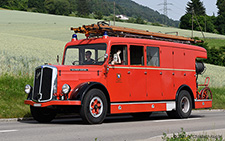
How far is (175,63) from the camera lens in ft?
52.0

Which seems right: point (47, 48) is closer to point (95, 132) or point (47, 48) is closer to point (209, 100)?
point (209, 100)

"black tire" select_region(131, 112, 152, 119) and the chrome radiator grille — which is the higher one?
the chrome radiator grille

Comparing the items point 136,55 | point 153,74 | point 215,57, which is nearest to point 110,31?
point 136,55

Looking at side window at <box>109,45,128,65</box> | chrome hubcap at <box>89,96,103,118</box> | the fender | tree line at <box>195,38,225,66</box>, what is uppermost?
tree line at <box>195,38,225,66</box>

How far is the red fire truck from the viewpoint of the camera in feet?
38.9

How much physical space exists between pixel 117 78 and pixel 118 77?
0.06m

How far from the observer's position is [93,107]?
39.0ft

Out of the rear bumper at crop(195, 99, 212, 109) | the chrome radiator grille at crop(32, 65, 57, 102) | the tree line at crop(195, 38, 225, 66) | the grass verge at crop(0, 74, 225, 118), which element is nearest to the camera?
the chrome radiator grille at crop(32, 65, 57, 102)

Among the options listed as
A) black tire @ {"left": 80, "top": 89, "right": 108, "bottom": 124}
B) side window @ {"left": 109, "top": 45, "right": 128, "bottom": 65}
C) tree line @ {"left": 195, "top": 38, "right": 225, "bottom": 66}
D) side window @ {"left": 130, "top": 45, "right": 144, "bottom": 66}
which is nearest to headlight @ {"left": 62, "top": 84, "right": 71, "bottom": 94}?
black tire @ {"left": 80, "top": 89, "right": 108, "bottom": 124}

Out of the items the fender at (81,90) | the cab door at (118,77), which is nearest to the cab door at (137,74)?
the cab door at (118,77)

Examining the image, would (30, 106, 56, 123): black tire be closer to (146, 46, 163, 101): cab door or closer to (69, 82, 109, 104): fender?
(69, 82, 109, 104): fender

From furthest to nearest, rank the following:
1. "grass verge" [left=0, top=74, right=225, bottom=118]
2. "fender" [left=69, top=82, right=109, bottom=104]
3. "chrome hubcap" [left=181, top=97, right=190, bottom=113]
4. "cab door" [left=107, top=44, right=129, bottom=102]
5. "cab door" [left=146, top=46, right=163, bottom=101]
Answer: "chrome hubcap" [left=181, top=97, right=190, bottom=113]
"grass verge" [left=0, top=74, right=225, bottom=118]
"cab door" [left=146, top=46, right=163, bottom=101]
"cab door" [left=107, top=44, right=129, bottom=102]
"fender" [left=69, top=82, right=109, bottom=104]

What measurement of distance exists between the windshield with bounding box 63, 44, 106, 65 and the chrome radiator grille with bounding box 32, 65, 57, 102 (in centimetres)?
158

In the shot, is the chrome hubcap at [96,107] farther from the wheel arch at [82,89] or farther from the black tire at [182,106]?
the black tire at [182,106]
